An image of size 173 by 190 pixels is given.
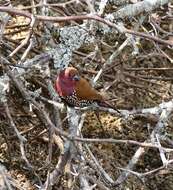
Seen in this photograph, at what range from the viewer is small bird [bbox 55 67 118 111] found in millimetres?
1871

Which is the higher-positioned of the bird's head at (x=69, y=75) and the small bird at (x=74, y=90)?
the bird's head at (x=69, y=75)

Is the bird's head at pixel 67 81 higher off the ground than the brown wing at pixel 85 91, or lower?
higher

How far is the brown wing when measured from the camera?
1.93 metres

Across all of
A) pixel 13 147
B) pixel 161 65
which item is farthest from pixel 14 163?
pixel 161 65

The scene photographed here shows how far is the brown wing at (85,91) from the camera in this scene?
76.2 inches

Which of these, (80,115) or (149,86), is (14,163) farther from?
(149,86)

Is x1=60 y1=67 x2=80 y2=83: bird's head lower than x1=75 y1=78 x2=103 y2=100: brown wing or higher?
higher

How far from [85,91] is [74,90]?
1.9 inches

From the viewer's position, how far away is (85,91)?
1.96 meters

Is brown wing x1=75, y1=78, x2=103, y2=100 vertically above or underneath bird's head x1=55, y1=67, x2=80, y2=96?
underneath

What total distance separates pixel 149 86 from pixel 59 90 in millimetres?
975

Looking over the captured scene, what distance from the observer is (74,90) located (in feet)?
6.34

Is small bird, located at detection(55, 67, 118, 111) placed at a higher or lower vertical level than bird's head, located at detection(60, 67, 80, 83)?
lower

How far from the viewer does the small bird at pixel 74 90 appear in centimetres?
187
